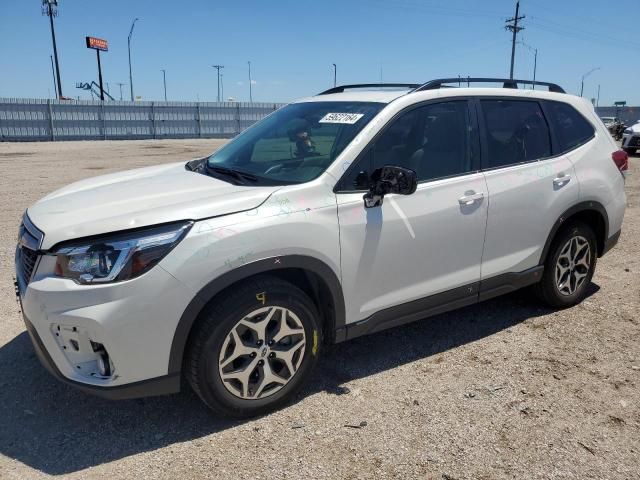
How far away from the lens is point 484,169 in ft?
12.3

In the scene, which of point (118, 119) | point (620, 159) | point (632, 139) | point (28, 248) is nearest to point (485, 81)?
point (620, 159)

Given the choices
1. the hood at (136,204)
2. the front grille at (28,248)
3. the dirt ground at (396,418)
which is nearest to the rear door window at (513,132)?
the dirt ground at (396,418)

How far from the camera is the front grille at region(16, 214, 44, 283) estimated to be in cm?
272

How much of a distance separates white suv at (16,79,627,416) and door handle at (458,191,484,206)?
0.01 meters

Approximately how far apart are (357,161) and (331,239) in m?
0.51

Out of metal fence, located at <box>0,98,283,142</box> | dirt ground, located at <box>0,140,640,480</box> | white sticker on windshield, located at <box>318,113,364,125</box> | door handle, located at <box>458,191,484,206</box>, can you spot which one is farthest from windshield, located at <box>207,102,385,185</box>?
metal fence, located at <box>0,98,283,142</box>

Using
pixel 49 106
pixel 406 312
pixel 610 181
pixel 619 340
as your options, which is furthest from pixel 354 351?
pixel 49 106

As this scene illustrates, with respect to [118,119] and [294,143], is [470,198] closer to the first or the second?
[294,143]

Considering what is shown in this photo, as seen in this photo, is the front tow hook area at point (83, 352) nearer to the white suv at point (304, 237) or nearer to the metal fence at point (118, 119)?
the white suv at point (304, 237)

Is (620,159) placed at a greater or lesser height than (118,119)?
lesser

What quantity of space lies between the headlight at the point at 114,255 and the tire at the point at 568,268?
308 centimetres

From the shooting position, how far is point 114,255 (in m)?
2.54

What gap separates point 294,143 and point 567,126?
229 cm

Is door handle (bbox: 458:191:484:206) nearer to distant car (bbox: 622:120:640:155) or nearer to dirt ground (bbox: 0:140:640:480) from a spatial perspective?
dirt ground (bbox: 0:140:640:480)
